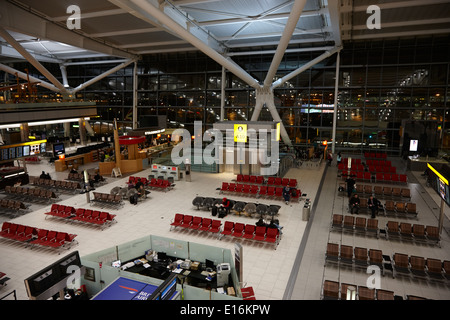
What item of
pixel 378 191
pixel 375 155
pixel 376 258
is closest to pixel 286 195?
pixel 378 191

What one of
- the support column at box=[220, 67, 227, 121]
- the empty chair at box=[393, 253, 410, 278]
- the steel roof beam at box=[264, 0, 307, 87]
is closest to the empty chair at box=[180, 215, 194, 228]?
the empty chair at box=[393, 253, 410, 278]

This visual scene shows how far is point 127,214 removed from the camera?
16.2 meters

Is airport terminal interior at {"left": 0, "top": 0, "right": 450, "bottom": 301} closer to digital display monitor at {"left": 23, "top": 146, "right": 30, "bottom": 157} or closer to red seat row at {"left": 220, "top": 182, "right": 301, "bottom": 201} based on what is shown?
red seat row at {"left": 220, "top": 182, "right": 301, "bottom": 201}

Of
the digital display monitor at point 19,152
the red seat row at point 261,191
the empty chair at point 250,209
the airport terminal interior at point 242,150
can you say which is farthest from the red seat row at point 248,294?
Result: the digital display monitor at point 19,152

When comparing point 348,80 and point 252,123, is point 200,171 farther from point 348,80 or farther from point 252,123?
point 348,80

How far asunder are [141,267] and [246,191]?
10.2 meters

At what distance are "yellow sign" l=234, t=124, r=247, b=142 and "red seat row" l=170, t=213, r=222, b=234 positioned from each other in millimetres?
10634

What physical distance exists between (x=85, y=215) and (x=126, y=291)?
8214 mm

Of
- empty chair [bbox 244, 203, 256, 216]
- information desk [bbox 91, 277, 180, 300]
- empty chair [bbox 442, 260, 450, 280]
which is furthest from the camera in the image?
empty chair [bbox 244, 203, 256, 216]

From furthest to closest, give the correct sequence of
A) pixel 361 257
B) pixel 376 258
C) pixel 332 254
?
1. pixel 332 254
2. pixel 361 257
3. pixel 376 258

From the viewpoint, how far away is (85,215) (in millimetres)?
14938

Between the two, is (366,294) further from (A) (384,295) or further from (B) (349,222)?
(B) (349,222)

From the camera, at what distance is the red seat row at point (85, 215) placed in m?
14.5

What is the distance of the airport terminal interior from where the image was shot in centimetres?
1048
